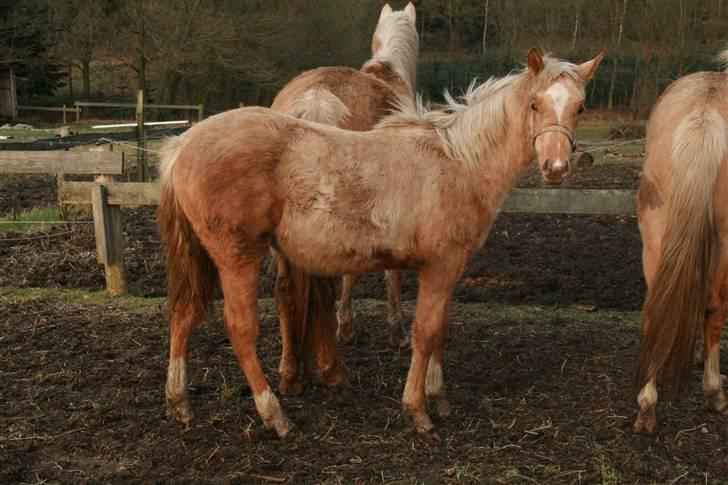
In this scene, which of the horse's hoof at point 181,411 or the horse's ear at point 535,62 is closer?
the horse's ear at point 535,62

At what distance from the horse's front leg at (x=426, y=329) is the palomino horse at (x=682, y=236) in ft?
3.41

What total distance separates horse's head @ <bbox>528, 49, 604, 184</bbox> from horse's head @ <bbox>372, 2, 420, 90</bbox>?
9.17 feet

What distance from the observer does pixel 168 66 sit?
961 inches

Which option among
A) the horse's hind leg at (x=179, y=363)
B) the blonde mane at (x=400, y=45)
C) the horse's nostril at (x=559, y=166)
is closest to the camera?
the horse's nostril at (x=559, y=166)

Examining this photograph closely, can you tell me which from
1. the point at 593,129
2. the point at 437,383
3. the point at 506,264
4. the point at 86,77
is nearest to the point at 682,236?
the point at 437,383

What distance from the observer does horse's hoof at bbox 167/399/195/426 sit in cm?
384

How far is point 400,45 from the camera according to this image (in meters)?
6.62

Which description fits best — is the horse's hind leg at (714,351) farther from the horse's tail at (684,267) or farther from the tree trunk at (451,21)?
the tree trunk at (451,21)

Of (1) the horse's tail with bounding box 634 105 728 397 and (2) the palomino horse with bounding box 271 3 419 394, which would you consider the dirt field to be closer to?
(2) the palomino horse with bounding box 271 3 419 394

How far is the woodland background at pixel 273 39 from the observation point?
Result: 23500 millimetres

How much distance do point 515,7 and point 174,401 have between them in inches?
1043

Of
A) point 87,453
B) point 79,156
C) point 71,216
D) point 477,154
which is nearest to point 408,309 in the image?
point 477,154

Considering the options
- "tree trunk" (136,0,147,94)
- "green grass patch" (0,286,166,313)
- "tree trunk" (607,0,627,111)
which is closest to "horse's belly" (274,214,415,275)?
"green grass patch" (0,286,166,313)

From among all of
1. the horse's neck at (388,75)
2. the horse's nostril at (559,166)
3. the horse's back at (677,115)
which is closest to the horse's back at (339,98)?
the horse's neck at (388,75)
